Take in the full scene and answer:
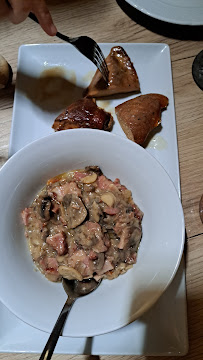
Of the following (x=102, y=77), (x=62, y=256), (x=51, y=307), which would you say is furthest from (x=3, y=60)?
(x=51, y=307)

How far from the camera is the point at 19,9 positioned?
3.96ft

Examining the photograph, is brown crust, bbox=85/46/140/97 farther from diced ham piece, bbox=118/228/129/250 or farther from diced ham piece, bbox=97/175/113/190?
diced ham piece, bbox=118/228/129/250

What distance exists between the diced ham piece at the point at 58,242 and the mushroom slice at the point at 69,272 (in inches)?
2.0

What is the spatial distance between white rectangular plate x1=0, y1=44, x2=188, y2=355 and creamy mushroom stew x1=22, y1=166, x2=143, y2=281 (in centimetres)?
23

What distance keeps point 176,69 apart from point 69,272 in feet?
3.32

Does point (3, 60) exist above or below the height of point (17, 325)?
above

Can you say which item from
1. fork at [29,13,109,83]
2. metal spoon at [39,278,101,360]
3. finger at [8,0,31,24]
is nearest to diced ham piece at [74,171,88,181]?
metal spoon at [39,278,101,360]

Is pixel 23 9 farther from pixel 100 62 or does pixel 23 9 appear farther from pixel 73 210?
pixel 73 210

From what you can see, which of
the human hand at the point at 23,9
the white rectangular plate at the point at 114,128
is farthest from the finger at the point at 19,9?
the white rectangular plate at the point at 114,128

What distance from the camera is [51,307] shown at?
1.14 m

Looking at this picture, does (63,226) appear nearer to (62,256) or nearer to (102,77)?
(62,256)

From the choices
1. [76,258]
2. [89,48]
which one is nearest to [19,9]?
[89,48]

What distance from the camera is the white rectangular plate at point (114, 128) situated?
127cm

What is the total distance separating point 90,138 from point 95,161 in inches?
4.0
